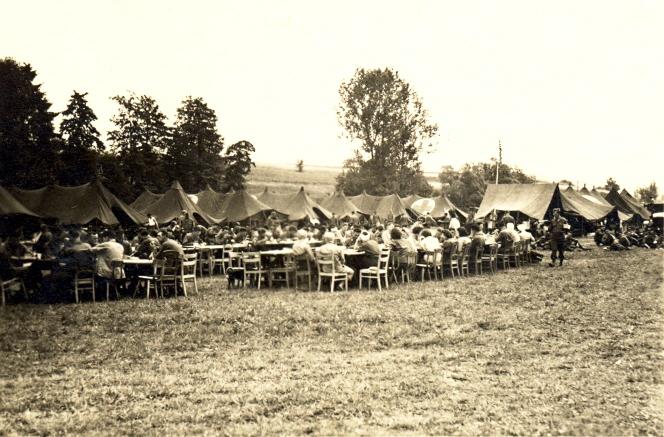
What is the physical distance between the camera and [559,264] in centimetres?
1598

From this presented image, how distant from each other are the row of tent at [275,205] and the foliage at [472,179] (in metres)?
11.3

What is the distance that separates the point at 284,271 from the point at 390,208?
22.1 metres

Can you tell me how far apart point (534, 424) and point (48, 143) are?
1243 cm

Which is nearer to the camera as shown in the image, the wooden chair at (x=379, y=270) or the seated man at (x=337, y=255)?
the seated man at (x=337, y=255)

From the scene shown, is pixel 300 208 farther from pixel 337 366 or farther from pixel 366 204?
pixel 337 366

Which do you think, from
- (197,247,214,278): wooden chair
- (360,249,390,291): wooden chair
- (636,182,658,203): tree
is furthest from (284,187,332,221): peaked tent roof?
(636,182,658,203): tree

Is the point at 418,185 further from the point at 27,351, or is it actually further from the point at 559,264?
the point at 27,351

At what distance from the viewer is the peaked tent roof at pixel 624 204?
3462 cm

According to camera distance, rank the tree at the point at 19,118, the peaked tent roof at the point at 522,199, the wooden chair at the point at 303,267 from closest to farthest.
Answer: the tree at the point at 19,118, the wooden chair at the point at 303,267, the peaked tent roof at the point at 522,199

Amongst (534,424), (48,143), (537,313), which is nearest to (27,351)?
(534,424)

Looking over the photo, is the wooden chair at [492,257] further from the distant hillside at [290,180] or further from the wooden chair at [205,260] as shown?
the distant hillside at [290,180]

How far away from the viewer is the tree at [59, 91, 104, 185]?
2562cm

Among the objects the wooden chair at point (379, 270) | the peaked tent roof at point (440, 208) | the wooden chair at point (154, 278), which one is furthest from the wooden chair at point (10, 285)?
the peaked tent roof at point (440, 208)

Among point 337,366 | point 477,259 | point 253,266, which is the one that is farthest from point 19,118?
point 477,259
